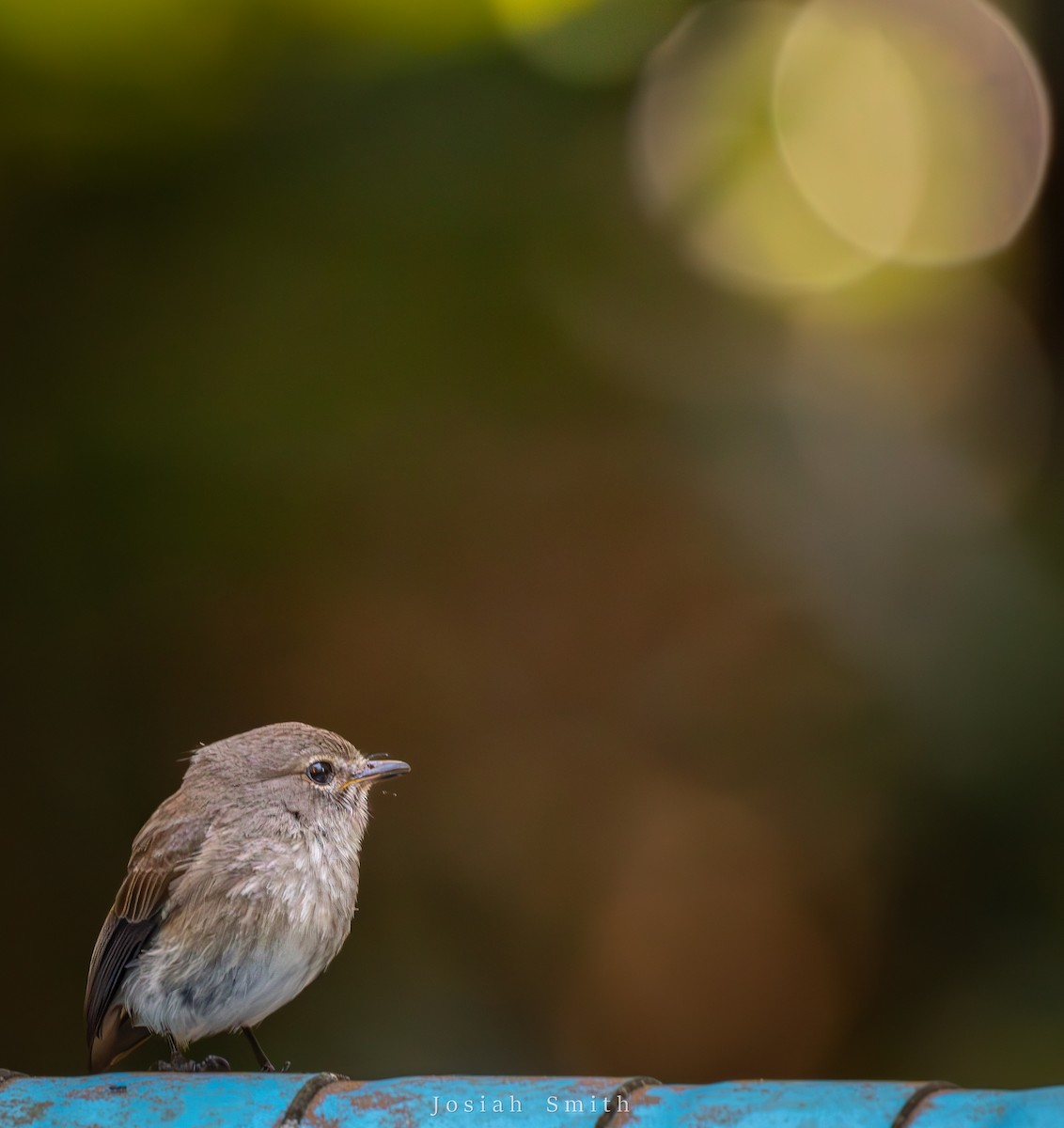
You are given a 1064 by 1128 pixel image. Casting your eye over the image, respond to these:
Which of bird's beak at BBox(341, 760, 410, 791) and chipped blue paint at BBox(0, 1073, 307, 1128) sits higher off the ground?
bird's beak at BBox(341, 760, 410, 791)

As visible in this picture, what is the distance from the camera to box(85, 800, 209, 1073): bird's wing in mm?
3318

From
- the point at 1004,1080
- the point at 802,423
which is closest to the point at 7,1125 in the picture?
the point at 1004,1080

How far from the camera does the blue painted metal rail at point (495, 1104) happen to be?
183cm

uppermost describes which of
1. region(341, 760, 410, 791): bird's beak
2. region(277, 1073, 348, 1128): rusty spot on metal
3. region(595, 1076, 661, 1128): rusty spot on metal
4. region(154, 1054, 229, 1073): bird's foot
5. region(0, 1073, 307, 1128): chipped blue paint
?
region(595, 1076, 661, 1128): rusty spot on metal

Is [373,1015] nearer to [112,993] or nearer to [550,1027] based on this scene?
[550,1027]

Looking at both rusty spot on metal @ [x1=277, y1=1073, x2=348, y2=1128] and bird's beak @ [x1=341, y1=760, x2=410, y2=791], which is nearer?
rusty spot on metal @ [x1=277, y1=1073, x2=348, y2=1128]

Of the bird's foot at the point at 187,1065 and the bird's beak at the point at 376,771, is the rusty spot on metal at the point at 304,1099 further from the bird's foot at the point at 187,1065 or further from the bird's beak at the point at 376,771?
the bird's beak at the point at 376,771

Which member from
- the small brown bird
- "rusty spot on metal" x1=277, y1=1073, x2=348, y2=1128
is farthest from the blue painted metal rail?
the small brown bird

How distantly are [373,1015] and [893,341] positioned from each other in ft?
9.96

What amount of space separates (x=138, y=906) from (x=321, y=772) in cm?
54

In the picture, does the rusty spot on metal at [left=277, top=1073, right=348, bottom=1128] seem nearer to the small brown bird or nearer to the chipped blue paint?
the chipped blue paint

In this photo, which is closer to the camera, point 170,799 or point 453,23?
point 170,799

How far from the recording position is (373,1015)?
195 inches

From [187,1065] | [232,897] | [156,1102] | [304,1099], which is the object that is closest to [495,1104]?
[304,1099]
